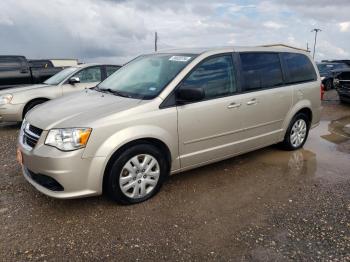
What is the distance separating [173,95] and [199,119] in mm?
454

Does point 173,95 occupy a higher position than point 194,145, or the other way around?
point 173,95

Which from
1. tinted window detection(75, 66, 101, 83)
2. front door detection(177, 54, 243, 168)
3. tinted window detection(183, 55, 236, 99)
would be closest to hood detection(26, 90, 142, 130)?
front door detection(177, 54, 243, 168)

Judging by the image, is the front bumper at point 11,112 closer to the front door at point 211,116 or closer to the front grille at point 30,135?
the front grille at point 30,135

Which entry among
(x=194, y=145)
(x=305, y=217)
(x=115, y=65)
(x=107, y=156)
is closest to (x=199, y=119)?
(x=194, y=145)

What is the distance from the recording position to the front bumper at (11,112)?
23.7 feet

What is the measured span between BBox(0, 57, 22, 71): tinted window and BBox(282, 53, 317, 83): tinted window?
304 inches

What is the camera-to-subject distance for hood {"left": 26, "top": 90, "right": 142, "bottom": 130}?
3.37 m

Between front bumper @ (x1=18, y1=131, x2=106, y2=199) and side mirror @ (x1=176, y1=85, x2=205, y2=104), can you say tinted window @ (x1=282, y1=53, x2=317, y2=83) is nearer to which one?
side mirror @ (x1=176, y1=85, x2=205, y2=104)

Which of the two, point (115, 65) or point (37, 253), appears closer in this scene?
point (37, 253)

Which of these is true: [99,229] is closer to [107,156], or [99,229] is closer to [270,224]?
[107,156]

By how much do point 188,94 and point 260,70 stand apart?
161 centimetres

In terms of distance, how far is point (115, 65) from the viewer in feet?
28.4

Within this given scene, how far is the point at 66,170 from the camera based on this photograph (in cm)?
321

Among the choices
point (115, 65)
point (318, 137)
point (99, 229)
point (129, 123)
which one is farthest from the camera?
point (115, 65)
